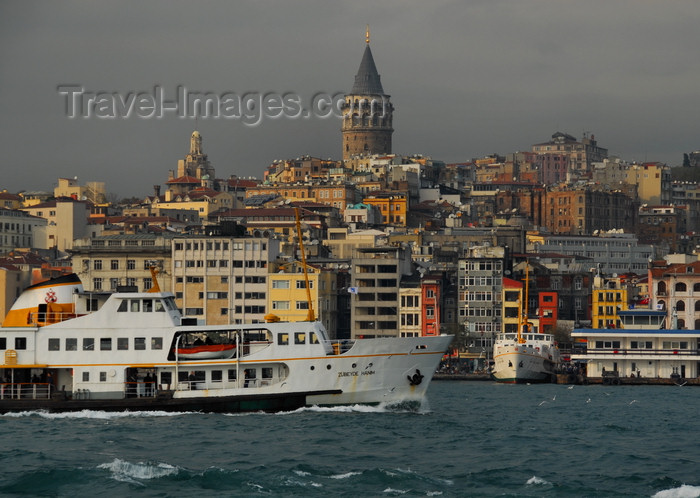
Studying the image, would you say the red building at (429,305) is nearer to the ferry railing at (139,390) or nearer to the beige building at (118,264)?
the beige building at (118,264)

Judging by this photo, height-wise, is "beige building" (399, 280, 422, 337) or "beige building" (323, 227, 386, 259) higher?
"beige building" (323, 227, 386, 259)

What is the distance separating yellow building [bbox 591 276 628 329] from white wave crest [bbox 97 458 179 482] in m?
69.4

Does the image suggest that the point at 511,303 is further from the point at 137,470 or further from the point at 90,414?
the point at 137,470

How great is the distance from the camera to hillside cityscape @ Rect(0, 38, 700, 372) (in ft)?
324

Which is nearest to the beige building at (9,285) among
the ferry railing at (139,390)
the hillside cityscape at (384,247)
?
the hillside cityscape at (384,247)

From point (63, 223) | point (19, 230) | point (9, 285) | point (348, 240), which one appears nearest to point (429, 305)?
point (9, 285)

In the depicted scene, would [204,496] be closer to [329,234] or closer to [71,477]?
[71,477]

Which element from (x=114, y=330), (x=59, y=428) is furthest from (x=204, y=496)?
(x=114, y=330)

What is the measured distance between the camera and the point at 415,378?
51.4m

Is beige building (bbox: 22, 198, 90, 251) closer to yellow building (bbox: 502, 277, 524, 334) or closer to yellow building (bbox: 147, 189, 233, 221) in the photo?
yellow building (bbox: 147, 189, 233, 221)

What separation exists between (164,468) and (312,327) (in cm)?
A: 1286

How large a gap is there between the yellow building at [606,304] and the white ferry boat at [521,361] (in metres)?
12.8

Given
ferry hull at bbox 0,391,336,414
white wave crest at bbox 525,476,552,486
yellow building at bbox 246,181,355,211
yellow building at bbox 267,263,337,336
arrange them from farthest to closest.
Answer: yellow building at bbox 246,181,355,211, yellow building at bbox 267,263,337,336, ferry hull at bbox 0,391,336,414, white wave crest at bbox 525,476,552,486

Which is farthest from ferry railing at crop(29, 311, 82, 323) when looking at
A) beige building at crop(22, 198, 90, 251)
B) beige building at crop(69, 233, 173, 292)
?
beige building at crop(22, 198, 90, 251)
